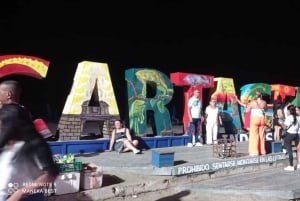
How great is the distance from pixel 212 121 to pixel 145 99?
90.7 inches

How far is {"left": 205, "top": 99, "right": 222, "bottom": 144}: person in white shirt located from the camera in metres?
14.6

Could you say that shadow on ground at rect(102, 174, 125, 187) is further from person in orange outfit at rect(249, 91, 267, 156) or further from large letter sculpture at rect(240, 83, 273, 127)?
large letter sculpture at rect(240, 83, 273, 127)

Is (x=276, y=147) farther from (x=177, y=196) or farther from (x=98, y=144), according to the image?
(x=177, y=196)

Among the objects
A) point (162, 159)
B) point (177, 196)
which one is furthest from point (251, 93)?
point (177, 196)

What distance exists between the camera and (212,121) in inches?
576

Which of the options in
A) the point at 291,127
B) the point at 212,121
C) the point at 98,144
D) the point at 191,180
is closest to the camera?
the point at 191,180

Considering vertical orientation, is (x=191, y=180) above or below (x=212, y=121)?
below

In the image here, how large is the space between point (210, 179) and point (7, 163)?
23.6ft

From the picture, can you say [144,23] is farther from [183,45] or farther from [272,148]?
[272,148]

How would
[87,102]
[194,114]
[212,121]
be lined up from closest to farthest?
[87,102] → [194,114] → [212,121]

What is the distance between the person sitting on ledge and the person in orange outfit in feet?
9.41

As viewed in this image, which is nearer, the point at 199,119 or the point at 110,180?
A: the point at 110,180

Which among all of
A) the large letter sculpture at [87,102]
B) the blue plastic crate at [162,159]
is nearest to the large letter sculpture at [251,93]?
the large letter sculpture at [87,102]

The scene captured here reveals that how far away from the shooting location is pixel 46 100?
22938 millimetres
